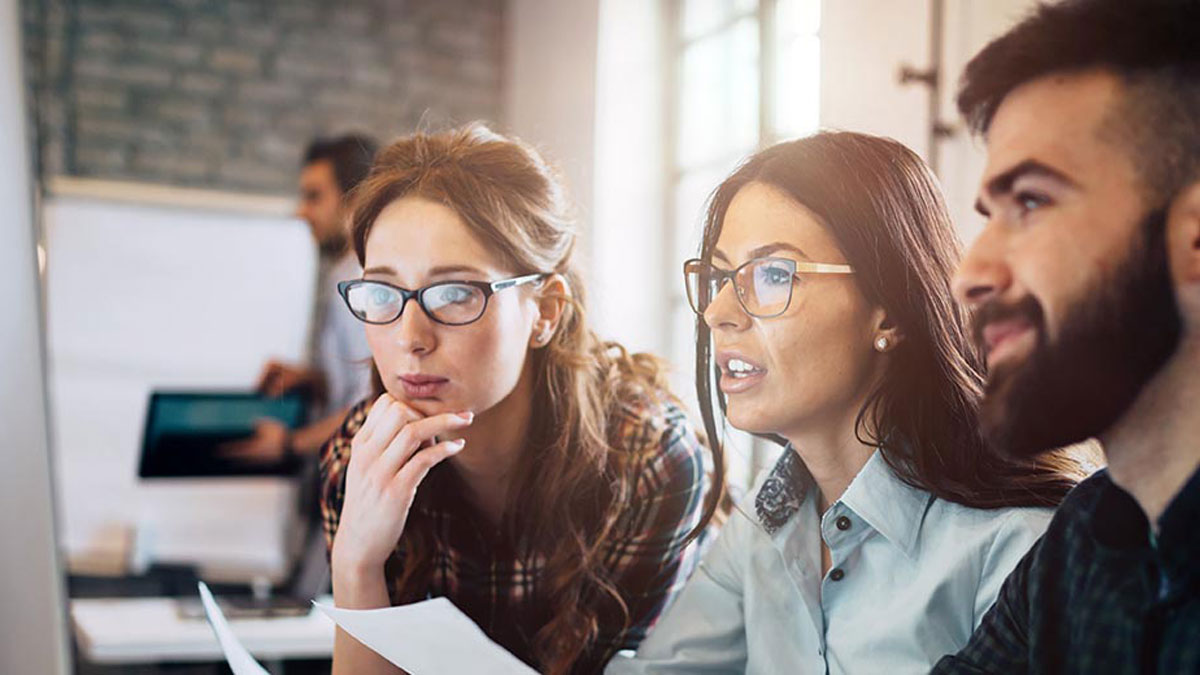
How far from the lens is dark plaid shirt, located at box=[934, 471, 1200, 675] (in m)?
0.33

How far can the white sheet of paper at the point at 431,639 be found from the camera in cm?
51

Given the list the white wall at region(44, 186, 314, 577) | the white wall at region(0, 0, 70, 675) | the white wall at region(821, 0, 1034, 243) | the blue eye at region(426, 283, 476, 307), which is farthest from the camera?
A: the white wall at region(44, 186, 314, 577)

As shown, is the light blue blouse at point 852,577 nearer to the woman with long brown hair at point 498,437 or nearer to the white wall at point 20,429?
the woman with long brown hair at point 498,437

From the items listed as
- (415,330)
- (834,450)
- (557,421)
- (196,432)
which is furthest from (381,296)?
(196,432)

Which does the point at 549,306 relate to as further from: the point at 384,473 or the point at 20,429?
the point at 20,429

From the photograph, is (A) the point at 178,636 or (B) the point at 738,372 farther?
(A) the point at 178,636

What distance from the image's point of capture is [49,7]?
2.42 meters

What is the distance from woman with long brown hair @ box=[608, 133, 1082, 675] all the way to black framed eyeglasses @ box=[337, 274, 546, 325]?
135 millimetres

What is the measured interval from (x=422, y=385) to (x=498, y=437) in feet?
0.22

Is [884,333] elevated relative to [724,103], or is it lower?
lower

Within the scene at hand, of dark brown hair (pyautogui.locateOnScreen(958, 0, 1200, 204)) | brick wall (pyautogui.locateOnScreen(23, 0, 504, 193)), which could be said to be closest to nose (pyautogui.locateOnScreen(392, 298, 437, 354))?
dark brown hair (pyautogui.locateOnScreen(958, 0, 1200, 204))

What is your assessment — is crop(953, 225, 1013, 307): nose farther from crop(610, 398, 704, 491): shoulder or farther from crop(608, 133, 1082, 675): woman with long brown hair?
crop(610, 398, 704, 491): shoulder

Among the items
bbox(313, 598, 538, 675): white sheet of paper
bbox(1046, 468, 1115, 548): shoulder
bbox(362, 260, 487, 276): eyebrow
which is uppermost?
bbox(362, 260, 487, 276): eyebrow

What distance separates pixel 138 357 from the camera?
2.36 m
